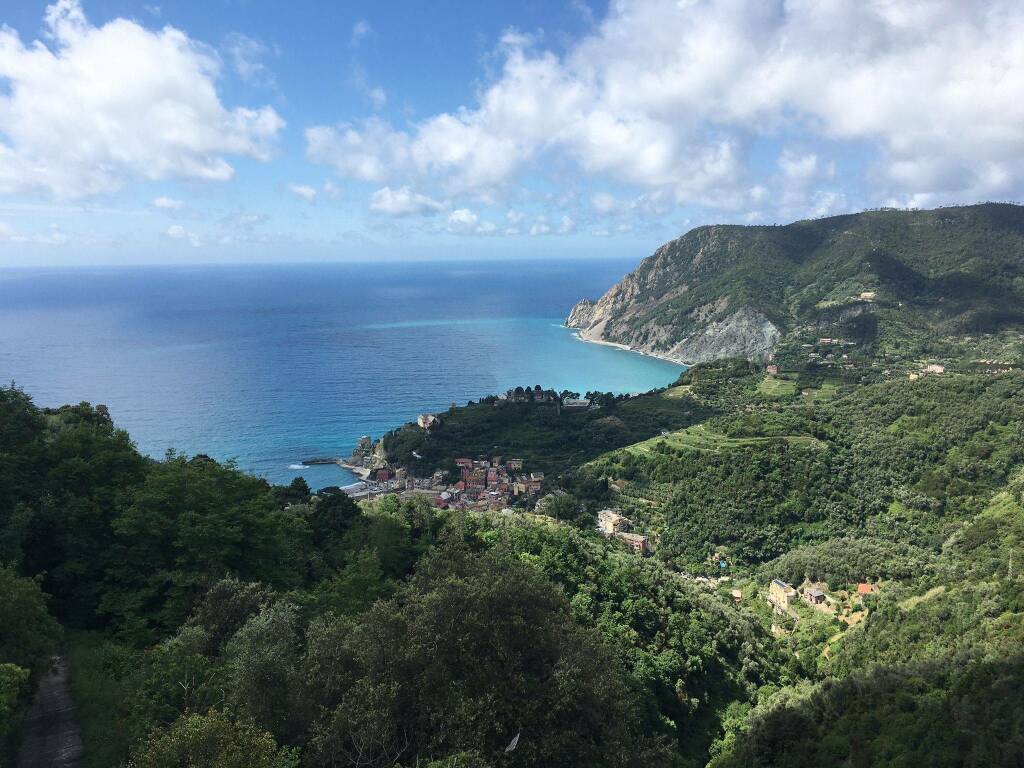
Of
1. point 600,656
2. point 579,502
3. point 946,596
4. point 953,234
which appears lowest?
point 579,502

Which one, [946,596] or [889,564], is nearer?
[946,596]

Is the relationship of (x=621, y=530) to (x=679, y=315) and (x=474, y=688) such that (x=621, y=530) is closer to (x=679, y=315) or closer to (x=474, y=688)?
(x=474, y=688)

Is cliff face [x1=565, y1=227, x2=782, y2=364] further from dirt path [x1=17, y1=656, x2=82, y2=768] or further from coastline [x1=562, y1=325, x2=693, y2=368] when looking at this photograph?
dirt path [x1=17, y1=656, x2=82, y2=768]

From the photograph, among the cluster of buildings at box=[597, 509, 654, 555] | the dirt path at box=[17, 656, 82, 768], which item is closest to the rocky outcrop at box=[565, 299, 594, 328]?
the cluster of buildings at box=[597, 509, 654, 555]

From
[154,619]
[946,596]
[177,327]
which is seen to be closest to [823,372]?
[946,596]

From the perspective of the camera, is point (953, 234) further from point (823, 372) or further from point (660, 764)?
point (660, 764)

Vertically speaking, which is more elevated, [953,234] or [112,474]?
[953,234]

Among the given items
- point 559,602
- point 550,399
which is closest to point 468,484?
point 550,399
